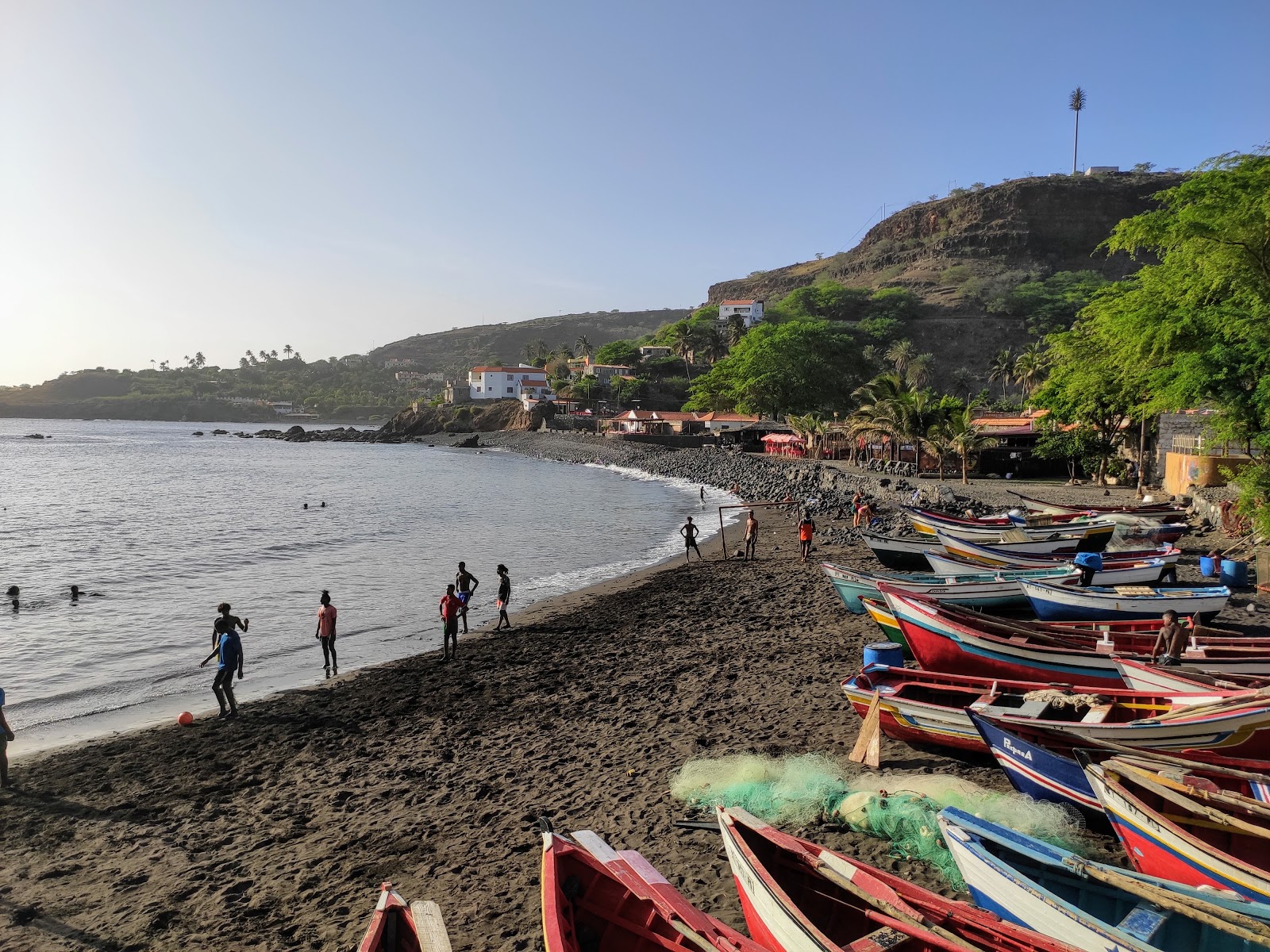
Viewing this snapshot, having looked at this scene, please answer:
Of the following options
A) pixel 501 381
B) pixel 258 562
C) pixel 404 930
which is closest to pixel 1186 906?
pixel 404 930

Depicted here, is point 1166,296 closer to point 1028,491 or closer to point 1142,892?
point 1028,491

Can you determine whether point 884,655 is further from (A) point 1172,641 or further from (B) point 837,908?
(B) point 837,908

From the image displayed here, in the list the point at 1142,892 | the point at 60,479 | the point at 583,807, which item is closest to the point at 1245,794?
the point at 1142,892

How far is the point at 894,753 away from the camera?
9.16 m

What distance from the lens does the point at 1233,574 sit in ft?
52.6

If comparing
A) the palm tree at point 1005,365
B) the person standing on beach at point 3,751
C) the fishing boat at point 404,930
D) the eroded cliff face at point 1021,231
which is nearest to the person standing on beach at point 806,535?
the person standing on beach at point 3,751

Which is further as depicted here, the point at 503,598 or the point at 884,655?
the point at 503,598

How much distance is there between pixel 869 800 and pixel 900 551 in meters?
13.2

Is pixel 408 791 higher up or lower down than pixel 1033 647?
lower down

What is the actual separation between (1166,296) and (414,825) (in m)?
27.7

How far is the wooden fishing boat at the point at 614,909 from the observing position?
4629 millimetres

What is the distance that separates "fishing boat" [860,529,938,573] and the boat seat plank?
15.3 m

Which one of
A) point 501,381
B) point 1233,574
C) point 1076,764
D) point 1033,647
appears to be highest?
point 501,381

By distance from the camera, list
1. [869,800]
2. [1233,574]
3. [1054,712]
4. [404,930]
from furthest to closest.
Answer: [1233,574], [1054,712], [869,800], [404,930]
